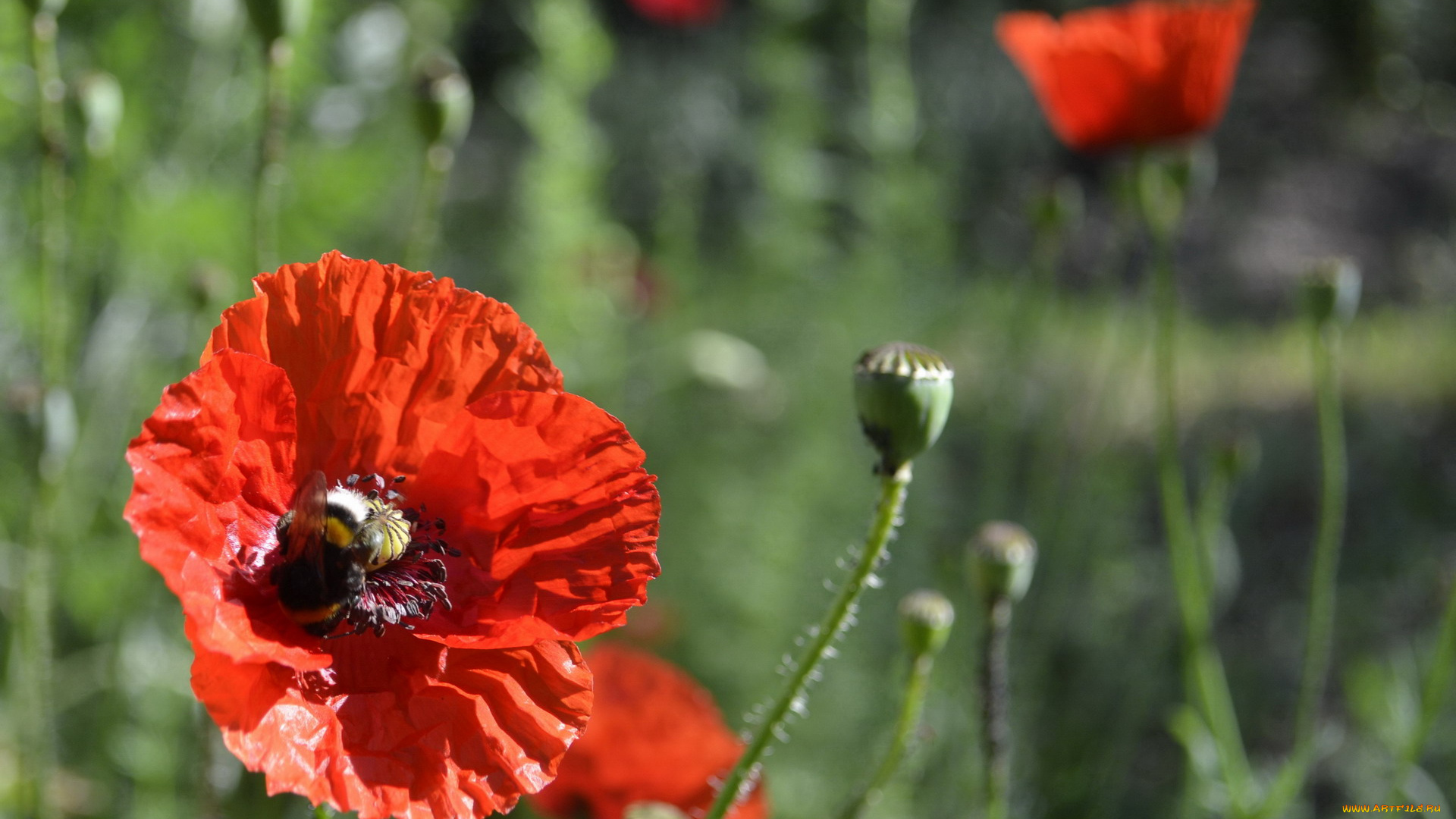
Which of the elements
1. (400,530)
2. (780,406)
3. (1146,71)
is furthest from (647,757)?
(780,406)

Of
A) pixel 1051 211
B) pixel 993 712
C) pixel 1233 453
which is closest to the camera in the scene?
pixel 993 712

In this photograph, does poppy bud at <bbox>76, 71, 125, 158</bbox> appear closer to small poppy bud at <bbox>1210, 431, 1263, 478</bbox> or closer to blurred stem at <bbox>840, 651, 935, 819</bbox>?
blurred stem at <bbox>840, 651, 935, 819</bbox>

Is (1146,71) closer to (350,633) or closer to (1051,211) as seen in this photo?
(1051,211)

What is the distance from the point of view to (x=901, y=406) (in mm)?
615

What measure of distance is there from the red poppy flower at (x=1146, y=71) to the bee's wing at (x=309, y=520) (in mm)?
1058

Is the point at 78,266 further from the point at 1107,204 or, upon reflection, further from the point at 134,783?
the point at 1107,204

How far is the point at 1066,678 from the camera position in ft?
8.26

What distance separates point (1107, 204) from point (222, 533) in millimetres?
5044

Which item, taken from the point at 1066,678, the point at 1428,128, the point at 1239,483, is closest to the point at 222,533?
the point at 1066,678

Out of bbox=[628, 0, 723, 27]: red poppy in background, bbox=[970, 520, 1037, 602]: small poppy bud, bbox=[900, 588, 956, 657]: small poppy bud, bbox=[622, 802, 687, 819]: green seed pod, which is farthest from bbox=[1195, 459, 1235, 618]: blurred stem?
bbox=[628, 0, 723, 27]: red poppy in background

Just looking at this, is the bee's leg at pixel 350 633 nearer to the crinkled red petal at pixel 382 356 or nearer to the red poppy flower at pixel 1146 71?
the crinkled red petal at pixel 382 356

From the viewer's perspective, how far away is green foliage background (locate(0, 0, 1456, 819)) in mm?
1461

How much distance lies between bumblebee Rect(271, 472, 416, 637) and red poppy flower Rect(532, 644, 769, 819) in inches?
14.9

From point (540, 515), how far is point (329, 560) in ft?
0.35
